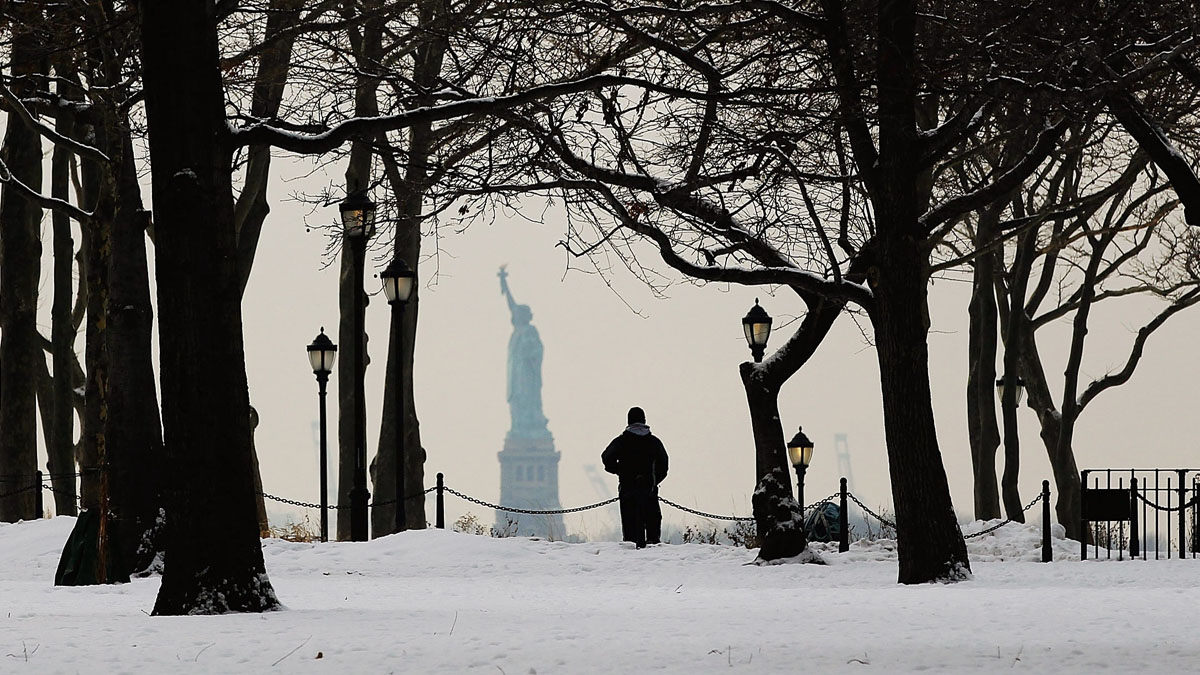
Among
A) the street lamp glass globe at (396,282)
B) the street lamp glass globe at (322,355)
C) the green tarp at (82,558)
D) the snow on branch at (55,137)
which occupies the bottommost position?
the green tarp at (82,558)

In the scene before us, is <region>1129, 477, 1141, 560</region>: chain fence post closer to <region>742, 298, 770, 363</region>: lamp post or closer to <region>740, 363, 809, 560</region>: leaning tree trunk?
<region>740, 363, 809, 560</region>: leaning tree trunk

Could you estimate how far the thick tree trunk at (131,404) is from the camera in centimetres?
1625

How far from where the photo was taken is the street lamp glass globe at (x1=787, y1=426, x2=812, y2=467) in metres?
30.7

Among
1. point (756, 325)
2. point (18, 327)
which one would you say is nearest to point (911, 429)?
point (756, 325)

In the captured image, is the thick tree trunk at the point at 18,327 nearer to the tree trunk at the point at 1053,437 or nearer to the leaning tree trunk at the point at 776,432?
the leaning tree trunk at the point at 776,432

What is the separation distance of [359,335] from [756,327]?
5.76m

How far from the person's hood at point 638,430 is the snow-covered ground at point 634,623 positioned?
141 inches

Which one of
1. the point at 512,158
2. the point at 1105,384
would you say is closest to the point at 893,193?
the point at 512,158

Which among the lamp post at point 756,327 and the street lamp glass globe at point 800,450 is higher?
the lamp post at point 756,327

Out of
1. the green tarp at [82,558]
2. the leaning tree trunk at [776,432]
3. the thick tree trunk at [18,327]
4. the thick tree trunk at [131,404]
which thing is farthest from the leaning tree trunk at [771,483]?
the thick tree trunk at [18,327]

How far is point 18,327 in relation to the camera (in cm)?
2577

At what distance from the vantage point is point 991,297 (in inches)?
1062

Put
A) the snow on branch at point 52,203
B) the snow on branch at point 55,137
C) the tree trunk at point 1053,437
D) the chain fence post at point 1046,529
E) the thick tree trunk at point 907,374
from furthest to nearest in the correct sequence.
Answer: the tree trunk at point 1053,437 < the chain fence post at point 1046,529 < the snow on branch at point 52,203 < the snow on branch at point 55,137 < the thick tree trunk at point 907,374

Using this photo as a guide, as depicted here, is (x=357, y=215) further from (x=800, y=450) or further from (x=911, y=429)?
(x=800, y=450)
